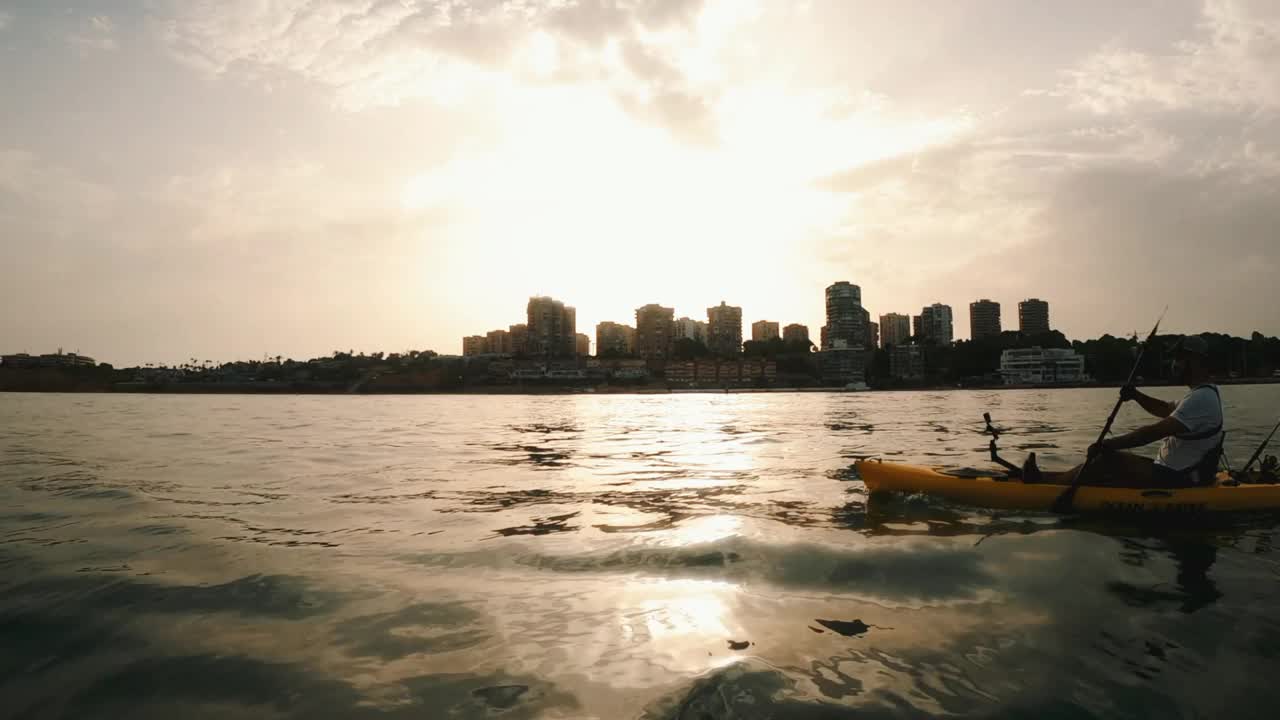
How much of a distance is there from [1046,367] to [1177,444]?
18256 cm

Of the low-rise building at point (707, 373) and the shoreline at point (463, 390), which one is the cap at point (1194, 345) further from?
the low-rise building at point (707, 373)

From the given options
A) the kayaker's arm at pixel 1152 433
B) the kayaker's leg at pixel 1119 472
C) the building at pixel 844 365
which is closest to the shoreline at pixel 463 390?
the building at pixel 844 365

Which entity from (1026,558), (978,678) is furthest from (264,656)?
(1026,558)

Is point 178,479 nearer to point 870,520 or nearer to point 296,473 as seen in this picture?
point 296,473

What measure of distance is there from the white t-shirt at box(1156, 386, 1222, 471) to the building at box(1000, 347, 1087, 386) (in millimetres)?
176682

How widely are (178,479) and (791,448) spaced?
686 inches

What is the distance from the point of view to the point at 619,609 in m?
5.75

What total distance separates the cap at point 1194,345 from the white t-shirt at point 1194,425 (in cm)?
49

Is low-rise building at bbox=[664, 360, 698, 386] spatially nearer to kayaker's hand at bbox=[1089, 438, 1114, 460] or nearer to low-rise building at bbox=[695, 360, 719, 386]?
low-rise building at bbox=[695, 360, 719, 386]

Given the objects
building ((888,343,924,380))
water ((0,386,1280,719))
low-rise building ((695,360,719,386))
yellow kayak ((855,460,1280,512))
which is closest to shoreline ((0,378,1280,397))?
low-rise building ((695,360,719,386))

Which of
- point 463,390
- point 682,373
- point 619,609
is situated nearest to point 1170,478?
point 619,609

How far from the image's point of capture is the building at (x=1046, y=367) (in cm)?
16338

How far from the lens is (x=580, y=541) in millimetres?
8500

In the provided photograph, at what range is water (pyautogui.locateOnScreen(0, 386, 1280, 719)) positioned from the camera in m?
4.14
